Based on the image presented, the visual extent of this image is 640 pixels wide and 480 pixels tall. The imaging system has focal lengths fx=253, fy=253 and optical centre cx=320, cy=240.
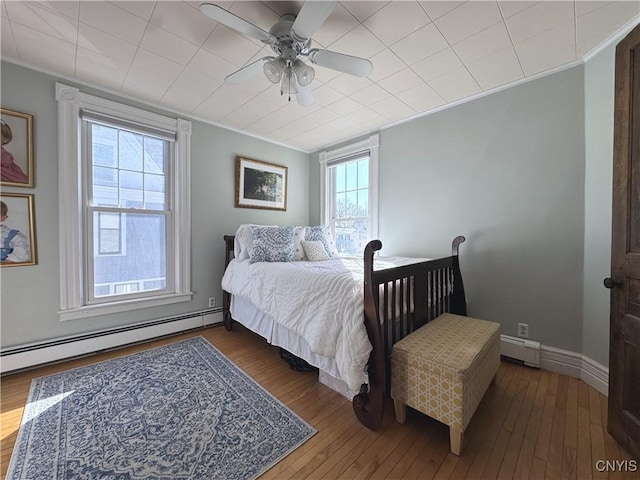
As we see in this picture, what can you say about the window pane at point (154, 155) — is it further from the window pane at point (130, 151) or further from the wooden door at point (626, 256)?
the wooden door at point (626, 256)

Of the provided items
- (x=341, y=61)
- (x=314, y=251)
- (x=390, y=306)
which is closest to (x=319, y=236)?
(x=314, y=251)

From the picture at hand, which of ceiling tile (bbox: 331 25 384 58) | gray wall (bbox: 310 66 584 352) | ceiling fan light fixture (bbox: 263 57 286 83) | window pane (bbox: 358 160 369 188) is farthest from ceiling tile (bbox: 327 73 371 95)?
window pane (bbox: 358 160 369 188)

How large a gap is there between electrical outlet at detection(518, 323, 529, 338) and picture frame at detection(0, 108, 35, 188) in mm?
4139

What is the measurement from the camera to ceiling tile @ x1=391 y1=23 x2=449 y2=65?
1.61 metres

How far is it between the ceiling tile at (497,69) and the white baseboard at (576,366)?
2189mm

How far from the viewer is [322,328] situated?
1579mm

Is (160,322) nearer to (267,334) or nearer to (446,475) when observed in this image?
(267,334)

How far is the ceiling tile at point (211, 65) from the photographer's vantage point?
1837 millimetres

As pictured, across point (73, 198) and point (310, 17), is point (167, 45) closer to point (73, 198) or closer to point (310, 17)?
point (310, 17)

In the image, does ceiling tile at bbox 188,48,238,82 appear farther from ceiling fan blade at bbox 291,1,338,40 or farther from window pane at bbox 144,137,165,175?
window pane at bbox 144,137,165,175

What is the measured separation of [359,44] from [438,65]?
663mm

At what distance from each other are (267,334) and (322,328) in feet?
2.98

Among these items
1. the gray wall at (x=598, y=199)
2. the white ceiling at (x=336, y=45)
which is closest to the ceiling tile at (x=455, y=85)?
the white ceiling at (x=336, y=45)

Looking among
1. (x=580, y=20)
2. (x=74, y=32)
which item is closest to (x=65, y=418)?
(x=74, y=32)
